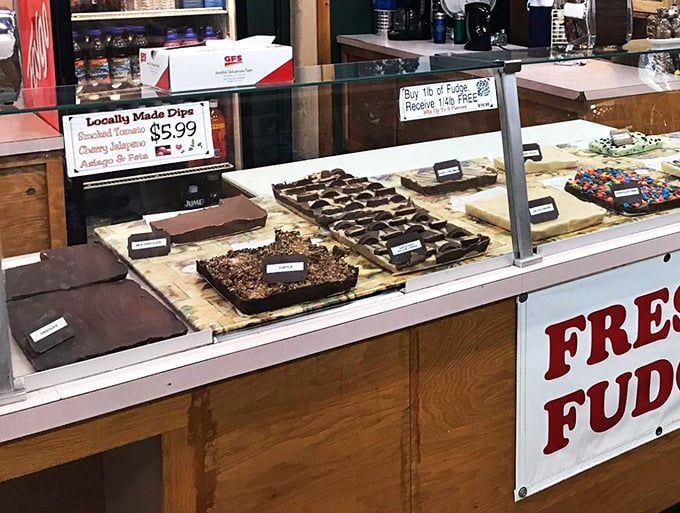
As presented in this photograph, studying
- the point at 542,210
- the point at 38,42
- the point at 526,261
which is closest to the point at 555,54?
the point at 542,210

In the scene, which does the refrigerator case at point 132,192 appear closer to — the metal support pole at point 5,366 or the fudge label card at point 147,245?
the fudge label card at point 147,245

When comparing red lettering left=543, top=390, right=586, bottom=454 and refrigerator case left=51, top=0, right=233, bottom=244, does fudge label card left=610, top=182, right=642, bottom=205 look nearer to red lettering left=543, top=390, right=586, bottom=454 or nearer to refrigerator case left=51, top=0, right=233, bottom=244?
red lettering left=543, top=390, right=586, bottom=454

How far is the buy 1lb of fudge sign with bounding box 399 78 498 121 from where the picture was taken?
6.16ft

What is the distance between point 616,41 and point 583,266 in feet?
2.11

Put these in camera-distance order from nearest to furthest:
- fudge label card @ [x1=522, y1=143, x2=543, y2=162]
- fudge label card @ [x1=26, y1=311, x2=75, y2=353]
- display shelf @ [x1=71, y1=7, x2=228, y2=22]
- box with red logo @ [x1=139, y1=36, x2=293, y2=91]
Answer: fudge label card @ [x1=26, y1=311, x2=75, y2=353] < box with red logo @ [x1=139, y1=36, x2=293, y2=91] < fudge label card @ [x1=522, y1=143, x2=543, y2=162] < display shelf @ [x1=71, y1=7, x2=228, y2=22]

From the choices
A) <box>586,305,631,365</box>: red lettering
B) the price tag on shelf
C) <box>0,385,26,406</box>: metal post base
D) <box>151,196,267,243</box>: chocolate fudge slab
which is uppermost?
the price tag on shelf

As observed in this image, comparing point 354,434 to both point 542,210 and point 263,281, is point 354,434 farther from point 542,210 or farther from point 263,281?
point 542,210

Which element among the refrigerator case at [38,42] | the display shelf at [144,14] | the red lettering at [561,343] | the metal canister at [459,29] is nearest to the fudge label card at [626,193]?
the red lettering at [561,343]

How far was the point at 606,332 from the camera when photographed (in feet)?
6.78

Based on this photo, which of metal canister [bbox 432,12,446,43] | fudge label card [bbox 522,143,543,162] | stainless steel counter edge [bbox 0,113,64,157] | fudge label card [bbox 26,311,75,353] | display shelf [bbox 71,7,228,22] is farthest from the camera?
metal canister [bbox 432,12,446,43]

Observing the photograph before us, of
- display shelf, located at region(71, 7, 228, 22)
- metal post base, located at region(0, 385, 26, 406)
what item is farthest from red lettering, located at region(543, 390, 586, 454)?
display shelf, located at region(71, 7, 228, 22)

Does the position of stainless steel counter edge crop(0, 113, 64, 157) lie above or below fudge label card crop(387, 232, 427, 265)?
above

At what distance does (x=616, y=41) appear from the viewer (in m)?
2.22

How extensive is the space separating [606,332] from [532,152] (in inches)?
27.2
